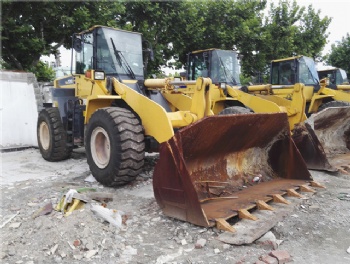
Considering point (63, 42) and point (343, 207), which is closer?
point (343, 207)

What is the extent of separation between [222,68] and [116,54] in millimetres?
4042

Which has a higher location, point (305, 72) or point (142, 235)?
point (305, 72)

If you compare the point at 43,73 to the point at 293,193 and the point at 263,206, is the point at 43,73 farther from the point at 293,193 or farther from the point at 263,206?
the point at 263,206

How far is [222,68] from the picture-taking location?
30.8 feet

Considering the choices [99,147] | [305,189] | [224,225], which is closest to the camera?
[224,225]

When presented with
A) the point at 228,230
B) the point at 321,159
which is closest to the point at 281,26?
the point at 321,159

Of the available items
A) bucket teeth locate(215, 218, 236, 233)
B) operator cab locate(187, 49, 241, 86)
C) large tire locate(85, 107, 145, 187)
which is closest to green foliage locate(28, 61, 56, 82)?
operator cab locate(187, 49, 241, 86)

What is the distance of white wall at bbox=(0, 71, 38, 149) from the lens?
859 centimetres

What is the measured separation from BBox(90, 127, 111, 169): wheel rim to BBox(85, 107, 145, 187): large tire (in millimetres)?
14

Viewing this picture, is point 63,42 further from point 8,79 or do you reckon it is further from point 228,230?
point 228,230

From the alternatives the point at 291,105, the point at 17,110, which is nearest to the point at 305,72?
the point at 291,105

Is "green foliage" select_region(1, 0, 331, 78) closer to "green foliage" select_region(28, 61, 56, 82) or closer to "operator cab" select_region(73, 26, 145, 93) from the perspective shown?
"green foliage" select_region(28, 61, 56, 82)

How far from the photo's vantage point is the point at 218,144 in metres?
4.49

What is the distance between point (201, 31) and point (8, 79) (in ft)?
30.8
